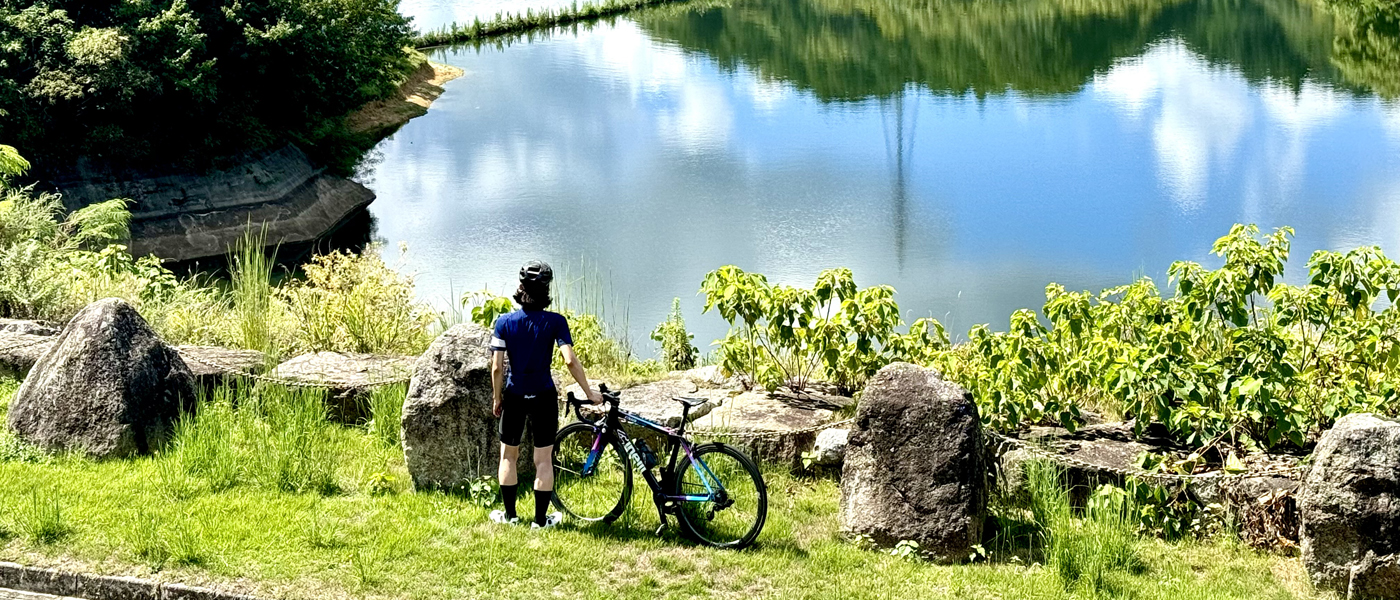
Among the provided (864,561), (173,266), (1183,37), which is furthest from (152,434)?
(1183,37)

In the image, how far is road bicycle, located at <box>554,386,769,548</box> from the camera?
7.62 m

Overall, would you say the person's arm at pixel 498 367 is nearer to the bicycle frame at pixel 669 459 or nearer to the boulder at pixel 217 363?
the bicycle frame at pixel 669 459

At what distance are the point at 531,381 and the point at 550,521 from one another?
0.84 meters

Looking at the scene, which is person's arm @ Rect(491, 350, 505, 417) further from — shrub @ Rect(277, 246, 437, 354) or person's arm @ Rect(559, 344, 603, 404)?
shrub @ Rect(277, 246, 437, 354)

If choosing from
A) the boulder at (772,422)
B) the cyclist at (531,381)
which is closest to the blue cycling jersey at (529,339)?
the cyclist at (531,381)

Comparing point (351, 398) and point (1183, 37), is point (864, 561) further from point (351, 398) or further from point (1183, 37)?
point (1183, 37)

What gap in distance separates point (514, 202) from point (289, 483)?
1919 centimetres

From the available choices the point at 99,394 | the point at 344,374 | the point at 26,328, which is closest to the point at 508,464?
the point at 344,374

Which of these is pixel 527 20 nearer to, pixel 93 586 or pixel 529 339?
pixel 529 339

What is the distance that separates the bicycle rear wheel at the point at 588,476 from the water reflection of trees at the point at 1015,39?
2971 centimetres

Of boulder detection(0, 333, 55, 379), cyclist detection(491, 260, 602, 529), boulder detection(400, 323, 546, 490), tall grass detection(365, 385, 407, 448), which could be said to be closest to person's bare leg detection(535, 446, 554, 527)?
cyclist detection(491, 260, 602, 529)

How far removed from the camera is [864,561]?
753cm

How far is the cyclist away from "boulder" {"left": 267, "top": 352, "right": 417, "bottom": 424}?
7.57 feet

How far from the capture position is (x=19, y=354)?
36.7ft
